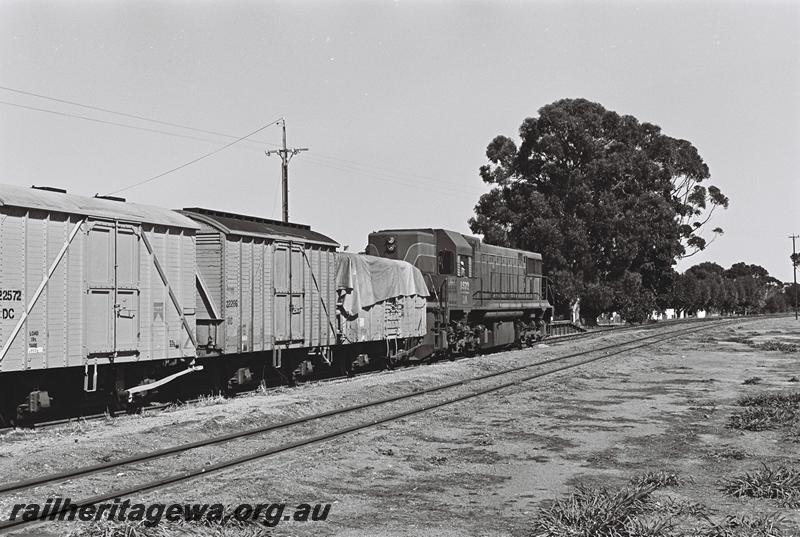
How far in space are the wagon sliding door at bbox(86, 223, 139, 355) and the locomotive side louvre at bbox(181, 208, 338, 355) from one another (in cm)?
217

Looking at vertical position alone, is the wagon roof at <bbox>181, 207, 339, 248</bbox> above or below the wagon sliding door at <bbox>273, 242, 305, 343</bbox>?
above

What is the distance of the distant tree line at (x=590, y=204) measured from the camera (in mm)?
50250

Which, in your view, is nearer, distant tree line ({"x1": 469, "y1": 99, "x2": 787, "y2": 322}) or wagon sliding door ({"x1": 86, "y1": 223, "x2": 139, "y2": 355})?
wagon sliding door ({"x1": 86, "y1": 223, "x2": 139, "y2": 355})

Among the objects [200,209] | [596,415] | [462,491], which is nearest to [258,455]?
[462,491]

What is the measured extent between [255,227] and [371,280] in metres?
5.35

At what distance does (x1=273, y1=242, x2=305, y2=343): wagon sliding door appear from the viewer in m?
17.5

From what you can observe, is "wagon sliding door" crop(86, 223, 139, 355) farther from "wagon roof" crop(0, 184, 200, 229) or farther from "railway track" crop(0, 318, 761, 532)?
"railway track" crop(0, 318, 761, 532)

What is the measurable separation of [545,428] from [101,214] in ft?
26.3

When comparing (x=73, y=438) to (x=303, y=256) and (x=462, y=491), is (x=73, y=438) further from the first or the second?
(x=303, y=256)

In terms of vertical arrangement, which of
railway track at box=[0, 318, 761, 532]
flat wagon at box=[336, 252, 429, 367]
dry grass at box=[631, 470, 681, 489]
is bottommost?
dry grass at box=[631, 470, 681, 489]

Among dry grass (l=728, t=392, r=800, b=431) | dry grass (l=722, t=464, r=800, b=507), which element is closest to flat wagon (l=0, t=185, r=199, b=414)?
dry grass (l=722, t=464, r=800, b=507)

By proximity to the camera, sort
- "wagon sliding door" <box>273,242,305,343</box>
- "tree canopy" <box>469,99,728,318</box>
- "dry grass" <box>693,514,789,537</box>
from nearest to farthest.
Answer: "dry grass" <box>693,514,789,537</box> → "wagon sliding door" <box>273,242,305,343</box> → "tree canopy" <box>469,99,728,318</box>

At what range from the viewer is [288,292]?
1783 cm

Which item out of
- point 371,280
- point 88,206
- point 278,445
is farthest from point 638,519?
point 371,280
